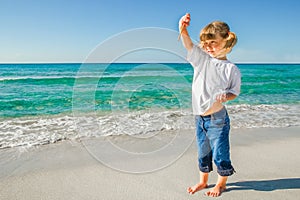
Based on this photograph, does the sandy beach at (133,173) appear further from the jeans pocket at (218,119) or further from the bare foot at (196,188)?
the jeans pocket at (218,119)

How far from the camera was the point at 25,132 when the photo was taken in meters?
4.25

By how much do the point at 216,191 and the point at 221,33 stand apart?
126 centimetres

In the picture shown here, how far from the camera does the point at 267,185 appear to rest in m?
2.35

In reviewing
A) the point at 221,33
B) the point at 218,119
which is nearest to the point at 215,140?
the point at 218,119

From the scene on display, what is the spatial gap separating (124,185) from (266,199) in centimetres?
115

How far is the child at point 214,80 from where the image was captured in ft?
6.32

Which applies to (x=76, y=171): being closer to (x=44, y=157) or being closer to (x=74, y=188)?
(x=74, y=188)

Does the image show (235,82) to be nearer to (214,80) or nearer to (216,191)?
(214,80)

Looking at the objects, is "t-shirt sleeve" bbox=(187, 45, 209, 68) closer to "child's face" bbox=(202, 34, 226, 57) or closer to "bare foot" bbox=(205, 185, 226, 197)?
"child's face" bbox=(202, 34, 226, 57)

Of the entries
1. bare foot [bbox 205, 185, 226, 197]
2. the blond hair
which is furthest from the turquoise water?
bare foot [bbox 205, 185, 226, 197]

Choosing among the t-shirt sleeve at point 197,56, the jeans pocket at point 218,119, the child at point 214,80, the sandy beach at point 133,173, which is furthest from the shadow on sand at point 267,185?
the t-shirt sleeve at point 197,56

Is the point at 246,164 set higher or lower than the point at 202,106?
lower

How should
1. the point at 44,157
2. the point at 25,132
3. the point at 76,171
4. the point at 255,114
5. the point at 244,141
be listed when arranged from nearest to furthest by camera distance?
the point at 76,171
the point at 44,157
the point at 244,141
the point at 25,132
the point at 255,114

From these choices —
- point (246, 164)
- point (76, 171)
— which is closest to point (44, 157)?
point (76, 171)
